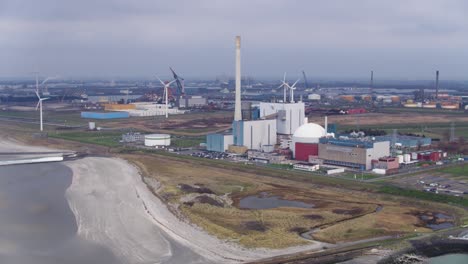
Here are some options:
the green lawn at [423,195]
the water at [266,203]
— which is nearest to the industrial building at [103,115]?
the water at [266,203]

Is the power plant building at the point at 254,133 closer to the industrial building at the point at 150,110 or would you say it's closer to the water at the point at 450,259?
the water at the point at 450,259

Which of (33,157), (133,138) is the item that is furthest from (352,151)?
(33,157)

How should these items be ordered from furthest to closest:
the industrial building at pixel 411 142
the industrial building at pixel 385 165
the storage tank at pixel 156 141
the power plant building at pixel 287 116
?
1. the power plant building at pixel 287 116
2. the storage tank at pixel 156 141
3. the industrial building at pixel 411 142
4. the industrial building at pixel 385 165

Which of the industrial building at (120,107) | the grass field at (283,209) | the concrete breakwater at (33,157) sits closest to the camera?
the grass field at (283,209)

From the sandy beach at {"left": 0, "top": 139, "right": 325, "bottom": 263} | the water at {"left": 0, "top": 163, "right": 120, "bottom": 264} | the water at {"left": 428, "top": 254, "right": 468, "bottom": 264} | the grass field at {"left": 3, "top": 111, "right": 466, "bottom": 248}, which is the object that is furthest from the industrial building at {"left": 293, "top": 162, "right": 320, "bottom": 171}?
the water at {"left": 428, "top": 254, "right": 468, "bottom": 264}

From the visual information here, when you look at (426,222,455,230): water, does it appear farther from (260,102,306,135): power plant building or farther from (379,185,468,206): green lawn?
(260,102,306,135): power plant building

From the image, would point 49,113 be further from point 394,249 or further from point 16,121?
point 394,249

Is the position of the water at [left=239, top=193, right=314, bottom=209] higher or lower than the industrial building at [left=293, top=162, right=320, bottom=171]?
lower
